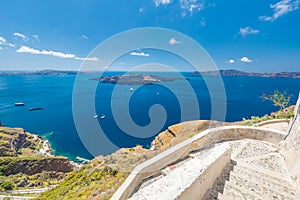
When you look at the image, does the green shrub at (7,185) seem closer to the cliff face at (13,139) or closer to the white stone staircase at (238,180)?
the cliff face at (13,139)

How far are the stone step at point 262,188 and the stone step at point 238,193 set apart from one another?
0.27 ft

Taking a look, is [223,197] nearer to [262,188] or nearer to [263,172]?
[262,188]

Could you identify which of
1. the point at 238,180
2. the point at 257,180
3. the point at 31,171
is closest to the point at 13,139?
the point at 31,171

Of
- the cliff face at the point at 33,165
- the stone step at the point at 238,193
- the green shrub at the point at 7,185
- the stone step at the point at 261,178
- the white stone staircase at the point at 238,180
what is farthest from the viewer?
the cliff face at the point at 33,165

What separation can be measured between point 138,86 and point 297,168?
100 meters

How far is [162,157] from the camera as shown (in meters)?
5.12

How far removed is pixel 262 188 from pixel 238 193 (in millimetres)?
651

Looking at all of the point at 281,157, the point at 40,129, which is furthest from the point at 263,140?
the point at 40,129

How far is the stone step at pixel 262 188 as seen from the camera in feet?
12.1

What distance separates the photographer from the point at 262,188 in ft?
12.8

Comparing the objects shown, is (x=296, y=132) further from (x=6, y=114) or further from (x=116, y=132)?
(x=6, y=114)

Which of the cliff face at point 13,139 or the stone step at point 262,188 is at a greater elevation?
the stone step at point 262,188

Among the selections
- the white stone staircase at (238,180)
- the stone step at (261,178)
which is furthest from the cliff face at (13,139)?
the stone step at (261,178)

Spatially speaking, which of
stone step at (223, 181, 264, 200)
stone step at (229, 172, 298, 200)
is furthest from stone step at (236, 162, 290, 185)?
stone step at (223, 181, 264, 200)
